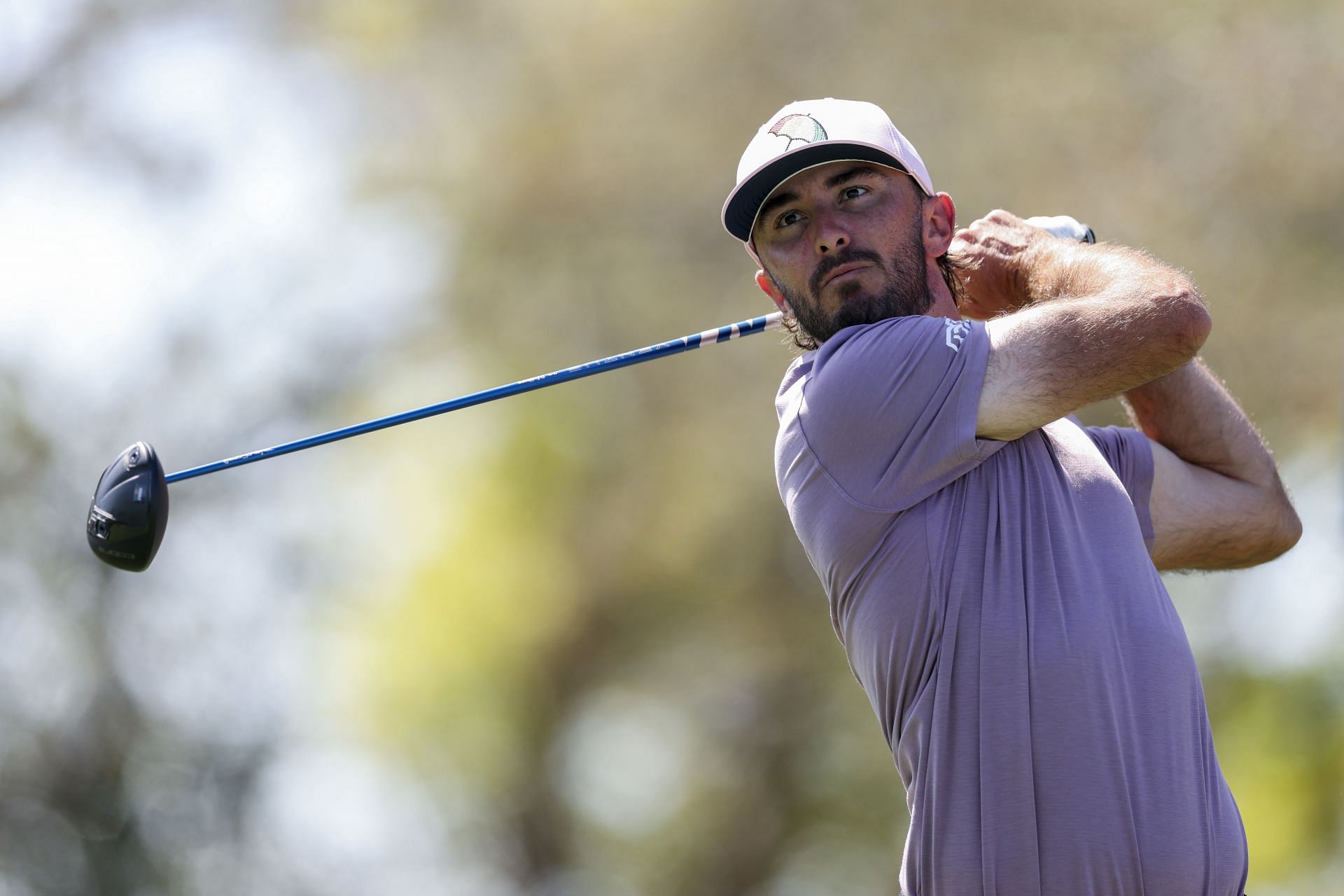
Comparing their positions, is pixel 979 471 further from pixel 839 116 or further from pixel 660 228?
pixel 660 228

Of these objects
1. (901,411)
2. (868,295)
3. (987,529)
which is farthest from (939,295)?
(987,529)

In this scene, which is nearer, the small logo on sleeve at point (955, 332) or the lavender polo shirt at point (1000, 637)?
the lavender polo shirt at point (1000, 637)

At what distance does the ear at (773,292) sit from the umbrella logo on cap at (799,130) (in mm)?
299

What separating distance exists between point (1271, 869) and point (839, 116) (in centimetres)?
773

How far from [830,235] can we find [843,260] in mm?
56

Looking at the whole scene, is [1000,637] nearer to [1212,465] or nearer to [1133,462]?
[1133,462]

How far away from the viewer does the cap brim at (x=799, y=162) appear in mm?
2963

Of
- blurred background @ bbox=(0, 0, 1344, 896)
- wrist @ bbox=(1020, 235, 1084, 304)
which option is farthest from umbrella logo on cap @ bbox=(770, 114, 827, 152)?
blurred background @ bbox=(0, 0, 1344, 896)

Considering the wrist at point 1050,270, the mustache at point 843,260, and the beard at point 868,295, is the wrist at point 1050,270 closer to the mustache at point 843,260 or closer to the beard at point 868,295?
the beard at point 868,295

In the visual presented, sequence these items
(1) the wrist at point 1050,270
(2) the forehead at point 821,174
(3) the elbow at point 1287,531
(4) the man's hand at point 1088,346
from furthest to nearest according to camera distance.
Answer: (3) the elbow at point 1287,531, (2) the forehead at point 821,174, (1) the wrist at point 1050,270, (4) the man's hand at point 1088,346

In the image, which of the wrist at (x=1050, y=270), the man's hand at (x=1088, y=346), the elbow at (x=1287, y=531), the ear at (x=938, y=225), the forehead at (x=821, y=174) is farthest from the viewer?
the elbow at (x=1287, y=531)

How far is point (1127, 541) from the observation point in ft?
8.82

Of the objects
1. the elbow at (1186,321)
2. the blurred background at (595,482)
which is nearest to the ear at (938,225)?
the elbow at (1186,321)

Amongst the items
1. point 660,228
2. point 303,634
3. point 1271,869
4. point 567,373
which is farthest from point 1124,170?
point 567,373
